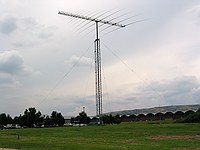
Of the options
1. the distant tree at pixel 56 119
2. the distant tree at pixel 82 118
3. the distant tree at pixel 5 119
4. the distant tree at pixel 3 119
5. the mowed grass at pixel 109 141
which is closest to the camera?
the mowed grass at pixel 109 141

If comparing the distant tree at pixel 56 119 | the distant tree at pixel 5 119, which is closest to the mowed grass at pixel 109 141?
the distant tree at pixel 56 119

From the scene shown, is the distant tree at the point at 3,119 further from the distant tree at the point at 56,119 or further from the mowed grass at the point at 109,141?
the mowed grass at the point at 109,141

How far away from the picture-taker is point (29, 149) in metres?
30.6

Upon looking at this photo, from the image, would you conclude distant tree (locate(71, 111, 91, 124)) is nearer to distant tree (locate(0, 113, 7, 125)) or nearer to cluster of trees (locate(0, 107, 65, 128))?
cluster of trees (locate(0, 107, 65, 128))

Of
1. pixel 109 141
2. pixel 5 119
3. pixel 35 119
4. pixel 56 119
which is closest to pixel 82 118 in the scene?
pixel 56 119

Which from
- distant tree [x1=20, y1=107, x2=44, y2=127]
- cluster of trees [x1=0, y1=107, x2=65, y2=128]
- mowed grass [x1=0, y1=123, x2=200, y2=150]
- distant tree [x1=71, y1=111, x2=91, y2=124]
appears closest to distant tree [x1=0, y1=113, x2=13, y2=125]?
cluster of trees [x1=0, y1=107, x2=65, y2=128]

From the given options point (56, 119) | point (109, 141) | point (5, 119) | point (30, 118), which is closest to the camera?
point (109, 141)

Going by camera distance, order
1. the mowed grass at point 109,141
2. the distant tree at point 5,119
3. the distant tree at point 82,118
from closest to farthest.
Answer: the mowed grass at point 109,141 → the distant tree at point 82,118 → the distant tree at point 5,119

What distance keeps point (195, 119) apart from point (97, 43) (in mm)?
34034

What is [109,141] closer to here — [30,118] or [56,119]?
[30,118]

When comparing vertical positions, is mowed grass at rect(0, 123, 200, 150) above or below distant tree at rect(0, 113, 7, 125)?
below

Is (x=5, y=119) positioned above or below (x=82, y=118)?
above

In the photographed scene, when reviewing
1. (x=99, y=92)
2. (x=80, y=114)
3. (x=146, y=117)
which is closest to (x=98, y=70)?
(x=99, y=92)

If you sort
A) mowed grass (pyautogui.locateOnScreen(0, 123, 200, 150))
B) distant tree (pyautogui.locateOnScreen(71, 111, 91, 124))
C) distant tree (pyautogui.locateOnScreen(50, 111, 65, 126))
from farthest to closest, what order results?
distant tree (pyautogui.locateOnScreen(71, 111, 91, 124)), distant tree (pyautogui.locateOnScreen(50, 111, 65, 126)), mowed grass (pyautogui.locateOnScreen(0, 123, 200, 150))
